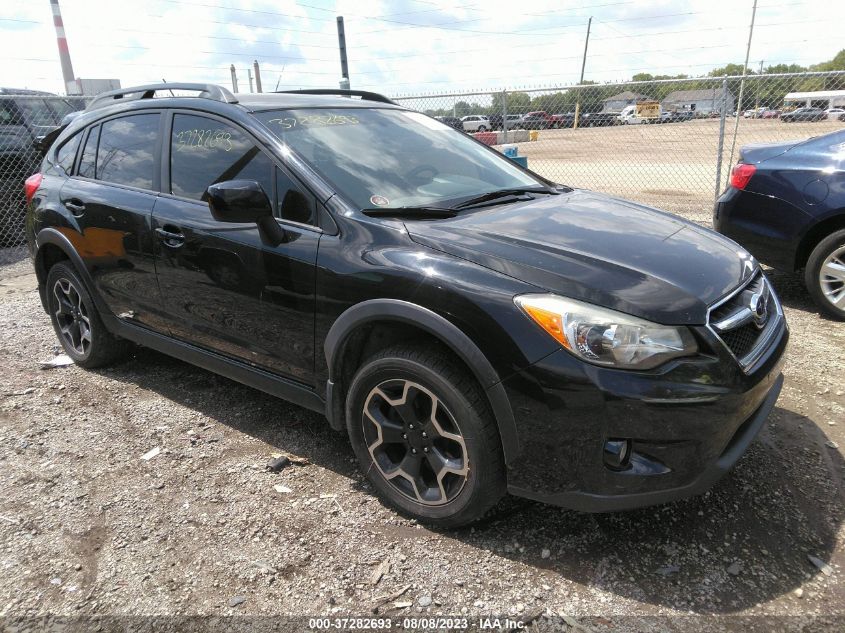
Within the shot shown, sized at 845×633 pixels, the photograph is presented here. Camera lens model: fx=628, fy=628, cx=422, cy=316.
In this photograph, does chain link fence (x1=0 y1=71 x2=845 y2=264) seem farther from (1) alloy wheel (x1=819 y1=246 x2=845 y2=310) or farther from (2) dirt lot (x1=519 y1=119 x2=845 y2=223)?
(1) alloy wheel (x1=819 y1=246 x2=845 y2=310)

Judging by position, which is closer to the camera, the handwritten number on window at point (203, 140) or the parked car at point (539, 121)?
the handwritten number on window at point (203, 140)

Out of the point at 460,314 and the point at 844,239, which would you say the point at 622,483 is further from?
the point at 844,239

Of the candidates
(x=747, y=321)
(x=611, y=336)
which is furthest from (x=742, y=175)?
(x=611, y=336)

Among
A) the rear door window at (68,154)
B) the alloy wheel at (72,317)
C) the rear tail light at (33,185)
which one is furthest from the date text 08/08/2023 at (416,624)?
the rear tail light at (33,185)

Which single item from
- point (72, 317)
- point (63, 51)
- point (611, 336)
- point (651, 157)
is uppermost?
point (63, 51)

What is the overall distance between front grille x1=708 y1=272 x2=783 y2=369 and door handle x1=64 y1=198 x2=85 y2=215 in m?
3.64

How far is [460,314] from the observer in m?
2.30

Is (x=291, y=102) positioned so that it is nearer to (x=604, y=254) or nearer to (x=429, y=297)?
(x=429, y=297)

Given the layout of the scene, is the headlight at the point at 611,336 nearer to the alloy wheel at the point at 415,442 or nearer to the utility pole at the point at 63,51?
the alloy wheel at the point at 415,442

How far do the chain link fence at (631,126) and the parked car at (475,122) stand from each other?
0.13ft

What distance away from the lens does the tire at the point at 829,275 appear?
4.79 m

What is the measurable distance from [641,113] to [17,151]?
1045 centimetres

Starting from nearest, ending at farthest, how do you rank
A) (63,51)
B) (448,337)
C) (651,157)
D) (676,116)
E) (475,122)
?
(448,337)
(676,116)
(475,122)
(651,157)
(63,51)

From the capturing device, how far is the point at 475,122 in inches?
481
